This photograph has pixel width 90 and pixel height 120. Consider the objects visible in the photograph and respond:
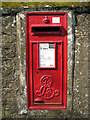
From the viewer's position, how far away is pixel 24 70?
Answer: 218 cm

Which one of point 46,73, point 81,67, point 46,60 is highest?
point 46,60

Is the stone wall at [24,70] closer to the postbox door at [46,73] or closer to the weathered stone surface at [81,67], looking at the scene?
the weathered stone surface at [81,67]

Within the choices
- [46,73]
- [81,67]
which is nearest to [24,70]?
[46,73]

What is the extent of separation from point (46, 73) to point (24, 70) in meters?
0.41

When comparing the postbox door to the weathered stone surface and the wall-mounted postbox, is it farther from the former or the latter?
the weathered stone surface

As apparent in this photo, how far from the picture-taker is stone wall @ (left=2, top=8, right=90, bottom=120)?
85.0 inches

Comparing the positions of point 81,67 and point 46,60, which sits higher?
point 46,60

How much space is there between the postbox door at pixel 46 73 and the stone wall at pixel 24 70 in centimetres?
17

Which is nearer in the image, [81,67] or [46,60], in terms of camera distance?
[46,60]

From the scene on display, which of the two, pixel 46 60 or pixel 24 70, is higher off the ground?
pixel 46 60

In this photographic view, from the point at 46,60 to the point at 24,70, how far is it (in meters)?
0.45

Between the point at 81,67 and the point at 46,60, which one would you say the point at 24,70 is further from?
the point at 81,67

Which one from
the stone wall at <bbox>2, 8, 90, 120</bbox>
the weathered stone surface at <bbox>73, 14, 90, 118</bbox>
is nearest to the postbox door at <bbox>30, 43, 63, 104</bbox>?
the stone wall at <bbox>2, 8, 90, 120</bbox>

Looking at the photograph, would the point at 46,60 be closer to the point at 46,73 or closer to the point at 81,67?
the point at 46,73
